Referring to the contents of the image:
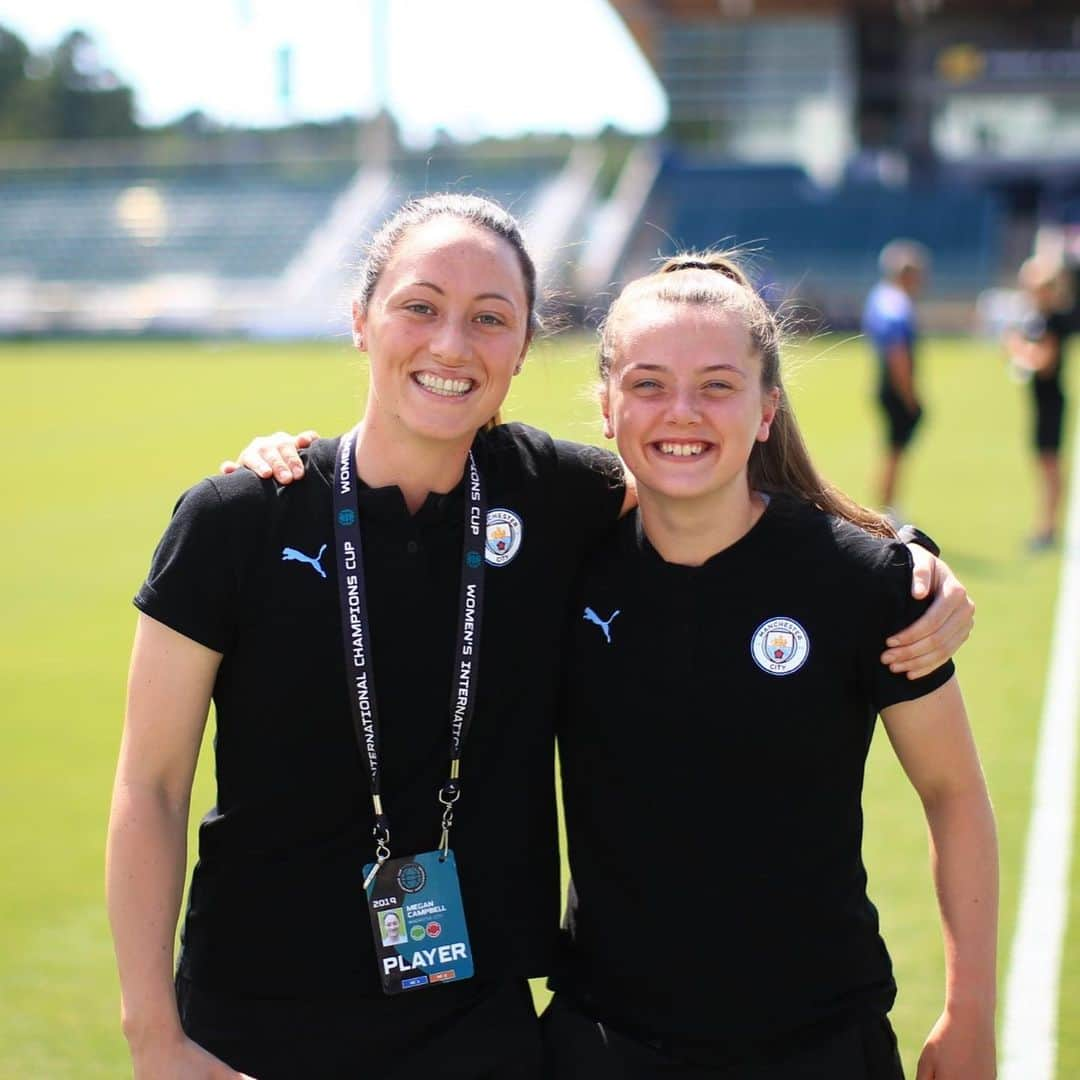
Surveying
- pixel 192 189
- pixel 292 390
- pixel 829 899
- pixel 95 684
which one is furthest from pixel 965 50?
pixel 829 899

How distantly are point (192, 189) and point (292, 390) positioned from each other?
31.3m

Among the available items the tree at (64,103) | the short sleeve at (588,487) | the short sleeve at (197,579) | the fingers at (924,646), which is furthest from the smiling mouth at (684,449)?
the tree at (64,103)

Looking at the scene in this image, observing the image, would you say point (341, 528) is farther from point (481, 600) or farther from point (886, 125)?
point (886, 125)

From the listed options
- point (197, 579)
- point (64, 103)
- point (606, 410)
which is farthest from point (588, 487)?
point (64, 103)

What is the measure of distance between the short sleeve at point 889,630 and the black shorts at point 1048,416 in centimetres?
953

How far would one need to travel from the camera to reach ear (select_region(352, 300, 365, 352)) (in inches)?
108

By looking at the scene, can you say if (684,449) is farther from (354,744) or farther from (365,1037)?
(365,1037)

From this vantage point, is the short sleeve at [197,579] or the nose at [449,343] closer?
the short sleeve at [197,579]

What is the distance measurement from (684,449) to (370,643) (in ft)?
2.17

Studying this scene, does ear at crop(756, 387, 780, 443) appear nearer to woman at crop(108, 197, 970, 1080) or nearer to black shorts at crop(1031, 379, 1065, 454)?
woman at crop(108, 197, 970, 1080)

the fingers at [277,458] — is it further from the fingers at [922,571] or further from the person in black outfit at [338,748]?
the fingers at [922,571]

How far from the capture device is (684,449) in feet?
8.45

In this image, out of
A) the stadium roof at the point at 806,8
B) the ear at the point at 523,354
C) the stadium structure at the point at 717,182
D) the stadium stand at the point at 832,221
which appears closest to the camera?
the ear at the point at 523,354

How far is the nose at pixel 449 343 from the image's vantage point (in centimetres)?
252
